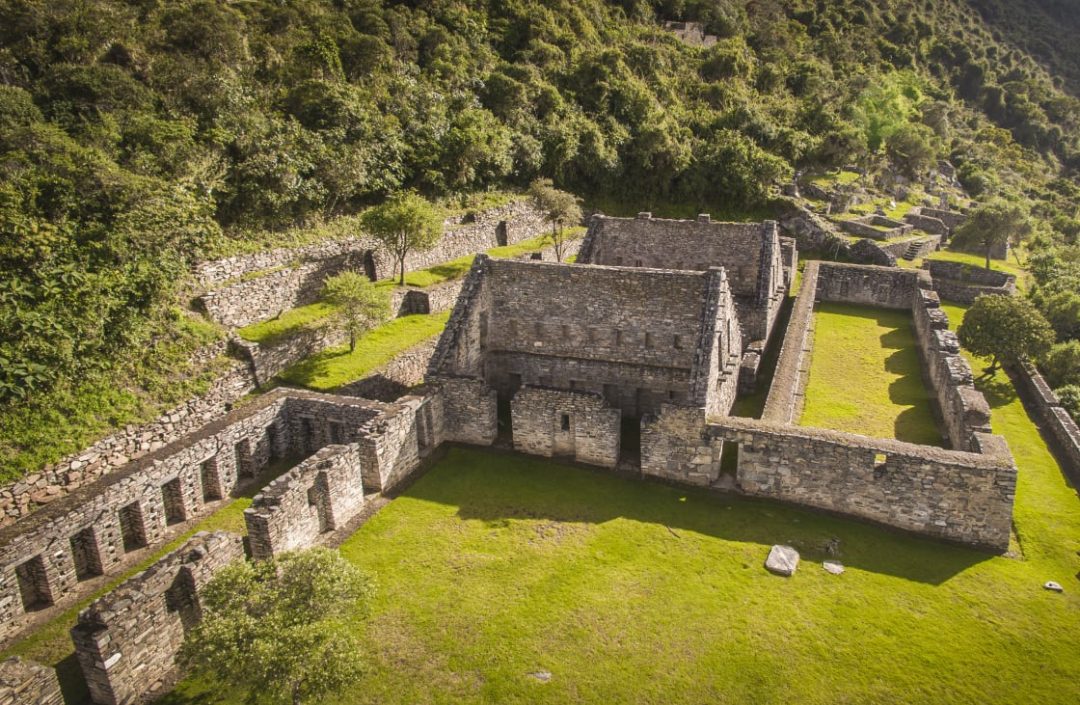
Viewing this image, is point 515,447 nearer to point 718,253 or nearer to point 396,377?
point 396,377

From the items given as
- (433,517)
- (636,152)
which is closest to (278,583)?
(433,517)

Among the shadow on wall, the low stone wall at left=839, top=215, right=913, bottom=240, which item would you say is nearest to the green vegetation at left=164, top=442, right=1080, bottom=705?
the shadow on wall

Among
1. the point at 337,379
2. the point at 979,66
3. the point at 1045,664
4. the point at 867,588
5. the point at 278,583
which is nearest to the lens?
the point at 278,583

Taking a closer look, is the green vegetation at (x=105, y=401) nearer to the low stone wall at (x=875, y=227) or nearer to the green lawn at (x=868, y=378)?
the green lawn at (x=868, y=378)

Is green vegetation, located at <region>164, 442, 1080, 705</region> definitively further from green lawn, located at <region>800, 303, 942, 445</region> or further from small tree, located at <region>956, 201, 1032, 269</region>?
small tree, located at <region>956, 201, 1032, 269</region>

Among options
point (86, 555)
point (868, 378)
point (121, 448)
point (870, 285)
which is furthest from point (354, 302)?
point (870, 285)

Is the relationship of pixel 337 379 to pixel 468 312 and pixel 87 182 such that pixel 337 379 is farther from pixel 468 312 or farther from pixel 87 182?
pixel 87 182
